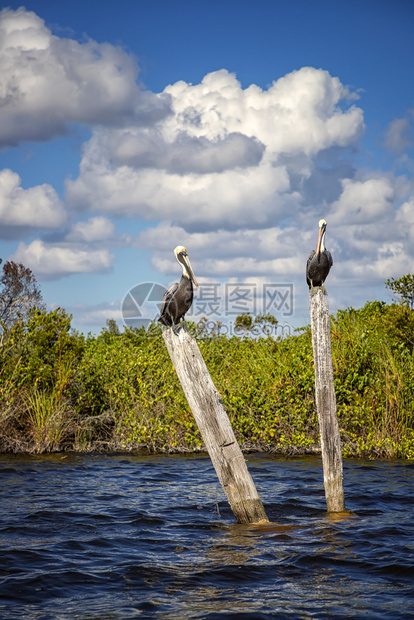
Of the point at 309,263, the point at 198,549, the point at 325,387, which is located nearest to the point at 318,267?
the point at 309,263

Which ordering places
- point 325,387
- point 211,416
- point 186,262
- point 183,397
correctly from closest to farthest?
point 211,416
point 186,262
point 325,387
point 183,397

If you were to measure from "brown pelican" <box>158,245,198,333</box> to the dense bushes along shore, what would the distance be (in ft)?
22.3

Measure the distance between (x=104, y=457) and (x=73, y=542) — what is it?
6528 mm

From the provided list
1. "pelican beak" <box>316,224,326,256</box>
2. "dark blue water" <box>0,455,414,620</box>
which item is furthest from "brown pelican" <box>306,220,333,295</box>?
"dark blue water" <box>0,455,414,620</box>

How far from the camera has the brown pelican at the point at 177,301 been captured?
22.9ft

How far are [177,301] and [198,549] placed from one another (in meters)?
2.91

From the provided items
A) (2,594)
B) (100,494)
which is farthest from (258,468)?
(2,594)

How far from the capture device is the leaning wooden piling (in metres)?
7.99

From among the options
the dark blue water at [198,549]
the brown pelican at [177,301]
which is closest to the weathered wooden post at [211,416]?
the brown pelican at [177,301]

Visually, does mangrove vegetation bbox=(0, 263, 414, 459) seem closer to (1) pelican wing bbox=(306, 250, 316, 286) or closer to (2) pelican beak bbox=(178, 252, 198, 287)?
(1) pelican wing bbox=(306, 250, 316, 286)

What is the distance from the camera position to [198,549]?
23.7 feet

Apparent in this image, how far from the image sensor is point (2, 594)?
5.92 meters

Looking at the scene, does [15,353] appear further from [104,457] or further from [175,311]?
[175,311]

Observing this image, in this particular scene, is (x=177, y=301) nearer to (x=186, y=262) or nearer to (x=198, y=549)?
(x=186, y=262)
